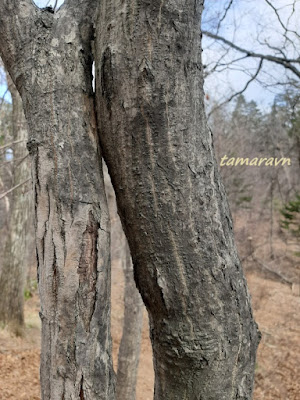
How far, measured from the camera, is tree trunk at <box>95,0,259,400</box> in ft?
3.59

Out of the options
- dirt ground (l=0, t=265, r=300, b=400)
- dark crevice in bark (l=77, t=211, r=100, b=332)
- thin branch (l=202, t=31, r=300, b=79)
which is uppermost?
thin branch (l=202, t=31, r=300, b=79)

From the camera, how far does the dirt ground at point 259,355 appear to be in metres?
5.40

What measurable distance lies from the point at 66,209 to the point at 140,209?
0.75 ft

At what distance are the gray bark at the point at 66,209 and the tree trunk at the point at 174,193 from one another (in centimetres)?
10

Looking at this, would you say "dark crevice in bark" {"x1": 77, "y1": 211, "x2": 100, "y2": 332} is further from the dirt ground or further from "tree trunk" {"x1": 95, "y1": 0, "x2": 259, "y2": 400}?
the dirt ground

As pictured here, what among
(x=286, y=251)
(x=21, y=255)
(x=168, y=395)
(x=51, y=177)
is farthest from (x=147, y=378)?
(x=286, y=251)

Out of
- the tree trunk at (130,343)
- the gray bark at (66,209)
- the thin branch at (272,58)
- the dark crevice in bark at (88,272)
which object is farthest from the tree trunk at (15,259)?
the dark crevice in bark at (88,272)

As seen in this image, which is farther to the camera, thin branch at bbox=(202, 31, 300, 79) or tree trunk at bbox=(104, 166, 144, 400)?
thin branch at bbox=(202, 31, 300, 79)

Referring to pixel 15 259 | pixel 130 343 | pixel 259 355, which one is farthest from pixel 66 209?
pixel 259 355

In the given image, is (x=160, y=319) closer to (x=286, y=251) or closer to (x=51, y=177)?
(x=51, y=177)

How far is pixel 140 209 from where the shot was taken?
44.7 inches

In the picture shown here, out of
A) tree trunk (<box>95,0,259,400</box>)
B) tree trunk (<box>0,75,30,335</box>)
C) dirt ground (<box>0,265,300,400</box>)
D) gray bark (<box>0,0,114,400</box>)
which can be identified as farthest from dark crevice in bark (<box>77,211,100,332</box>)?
tree trunk (<box>0,75,30,335</box>)

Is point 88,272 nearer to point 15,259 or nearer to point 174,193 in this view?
point 174,193

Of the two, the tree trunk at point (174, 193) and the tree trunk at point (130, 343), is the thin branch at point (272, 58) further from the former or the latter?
the tree trunk at point (174, 193)
